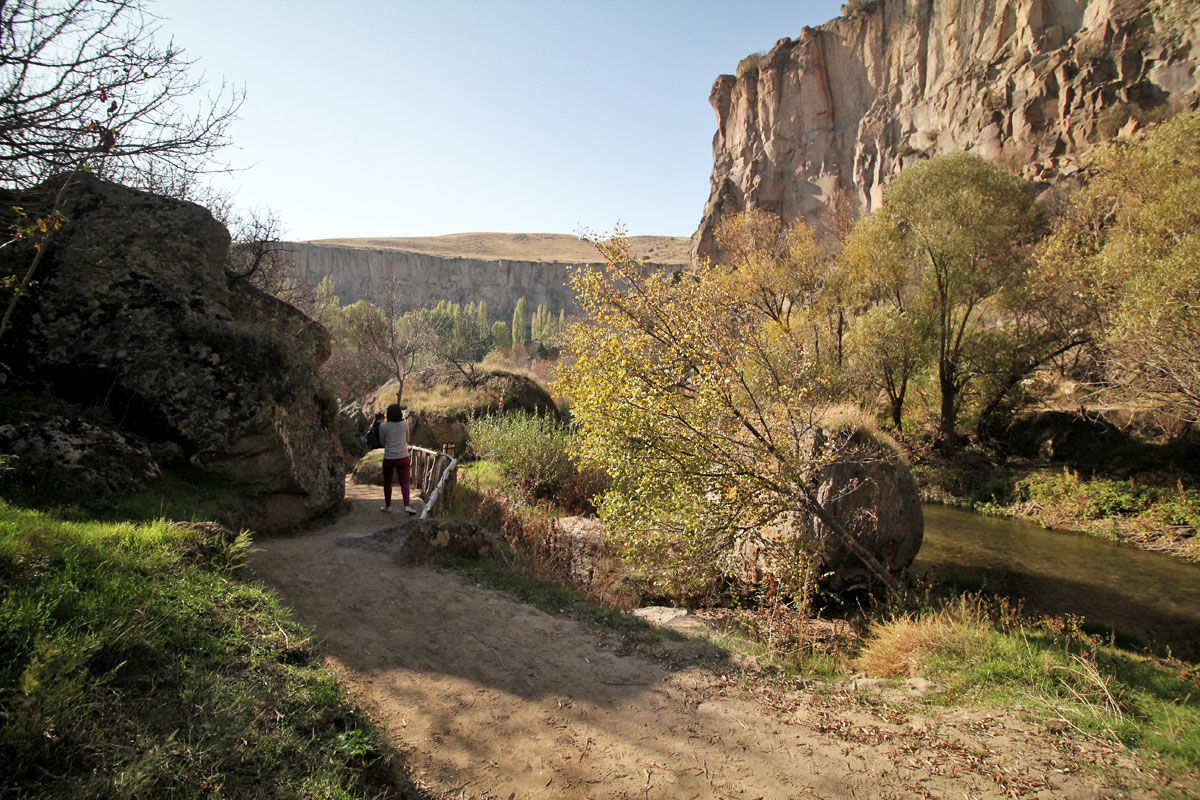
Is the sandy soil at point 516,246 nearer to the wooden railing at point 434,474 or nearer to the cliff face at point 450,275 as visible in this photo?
the cliff face at point 450,275

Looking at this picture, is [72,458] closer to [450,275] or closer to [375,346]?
[375,346]

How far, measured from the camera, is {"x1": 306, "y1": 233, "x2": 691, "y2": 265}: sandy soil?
96.9 meters

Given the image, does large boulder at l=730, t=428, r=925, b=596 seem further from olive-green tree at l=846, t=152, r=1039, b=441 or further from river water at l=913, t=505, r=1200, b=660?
olive-green tree at l=846, t=152, r=1039, b=441

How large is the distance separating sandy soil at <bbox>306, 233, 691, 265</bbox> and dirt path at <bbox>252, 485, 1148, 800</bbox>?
8582 centimetres

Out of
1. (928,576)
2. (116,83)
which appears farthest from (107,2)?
(928,576)

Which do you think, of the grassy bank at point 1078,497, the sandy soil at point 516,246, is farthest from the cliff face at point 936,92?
the sandy soil at point 516,246

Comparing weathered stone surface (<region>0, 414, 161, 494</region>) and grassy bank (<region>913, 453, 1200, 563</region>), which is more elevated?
weathered stone surface (<region>0, 414, 161, 494</region>)

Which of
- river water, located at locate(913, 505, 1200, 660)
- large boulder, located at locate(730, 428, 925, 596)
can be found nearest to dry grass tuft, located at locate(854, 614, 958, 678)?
large boulder, located at locate(730, 428, 925, 596)

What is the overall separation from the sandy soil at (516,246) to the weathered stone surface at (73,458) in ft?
281

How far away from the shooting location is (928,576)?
1054 centimetres

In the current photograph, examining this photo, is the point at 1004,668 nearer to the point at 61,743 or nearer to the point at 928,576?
the point at 928,576

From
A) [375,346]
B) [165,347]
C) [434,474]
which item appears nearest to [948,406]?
[434,474]

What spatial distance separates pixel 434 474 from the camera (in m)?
Result: 10.7

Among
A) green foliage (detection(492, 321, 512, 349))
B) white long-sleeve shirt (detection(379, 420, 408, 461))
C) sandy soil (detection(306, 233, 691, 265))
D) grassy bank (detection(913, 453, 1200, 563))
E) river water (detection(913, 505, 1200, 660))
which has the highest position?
sandy soil (detection(306, 233, 691, 265))
